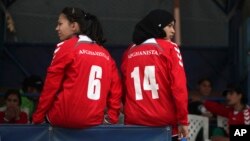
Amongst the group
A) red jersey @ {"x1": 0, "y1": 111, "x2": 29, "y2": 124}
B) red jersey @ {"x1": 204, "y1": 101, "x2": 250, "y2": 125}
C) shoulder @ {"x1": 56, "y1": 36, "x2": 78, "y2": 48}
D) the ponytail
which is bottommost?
red jersey @ {"x1": 0, "y1": 111, "x2": 29, "y2": 124}

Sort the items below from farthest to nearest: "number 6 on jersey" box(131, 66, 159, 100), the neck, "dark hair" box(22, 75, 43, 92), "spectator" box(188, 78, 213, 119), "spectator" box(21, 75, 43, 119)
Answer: "dark hair" box(22, 75, 43, 92) < "spectator" box(188, 78, 213, 119) < "spectator" box(21, 75, 43, 119) < the neck < "number 6 on jersey" box(131, 66, 159, 100)

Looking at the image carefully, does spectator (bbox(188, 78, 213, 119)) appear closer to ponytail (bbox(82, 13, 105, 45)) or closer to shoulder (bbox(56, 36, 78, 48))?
ponytail (bbox(82, 13, 105, 45))

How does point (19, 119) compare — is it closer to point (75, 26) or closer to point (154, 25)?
point (75, 26)

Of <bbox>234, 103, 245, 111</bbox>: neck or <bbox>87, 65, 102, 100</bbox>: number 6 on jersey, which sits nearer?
<bbox>87, 65, 102, 100</bbox>: number 6 on jersey

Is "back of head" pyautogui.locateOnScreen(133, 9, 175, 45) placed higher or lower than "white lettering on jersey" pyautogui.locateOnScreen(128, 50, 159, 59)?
higher

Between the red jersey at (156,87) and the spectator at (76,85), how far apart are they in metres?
0.23

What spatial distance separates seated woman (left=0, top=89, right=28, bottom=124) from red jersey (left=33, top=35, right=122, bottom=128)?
281cm

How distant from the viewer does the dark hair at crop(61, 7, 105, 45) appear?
5277 mm

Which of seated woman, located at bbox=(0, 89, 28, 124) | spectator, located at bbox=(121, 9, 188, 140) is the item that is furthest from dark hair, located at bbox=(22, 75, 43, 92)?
spectator, located at bbox=(121, 9, 188, 140)

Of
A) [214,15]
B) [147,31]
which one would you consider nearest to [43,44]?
[214,15]

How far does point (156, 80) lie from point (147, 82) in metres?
0.08

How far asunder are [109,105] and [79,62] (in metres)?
0.50

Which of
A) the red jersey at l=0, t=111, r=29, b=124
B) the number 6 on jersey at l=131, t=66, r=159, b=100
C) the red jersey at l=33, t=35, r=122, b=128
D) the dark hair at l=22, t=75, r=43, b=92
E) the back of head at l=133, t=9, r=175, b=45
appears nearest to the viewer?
the red jersey at l=33, t=35, r=122, b=128

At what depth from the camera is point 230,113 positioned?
8.30 meters
